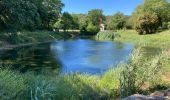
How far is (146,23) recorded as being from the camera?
70.1 metres

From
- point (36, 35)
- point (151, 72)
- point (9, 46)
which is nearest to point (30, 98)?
point (151, 72)

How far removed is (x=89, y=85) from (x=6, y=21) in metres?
14.0

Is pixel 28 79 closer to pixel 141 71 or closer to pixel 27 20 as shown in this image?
pixel 141 71

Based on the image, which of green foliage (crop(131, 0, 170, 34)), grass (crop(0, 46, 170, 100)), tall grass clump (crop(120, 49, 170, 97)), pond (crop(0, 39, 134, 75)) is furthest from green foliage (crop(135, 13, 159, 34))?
tall grass clump (crop(120, 49, 170, 97))

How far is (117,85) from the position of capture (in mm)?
13094

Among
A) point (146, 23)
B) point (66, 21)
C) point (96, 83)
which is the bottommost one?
point (96, 83)

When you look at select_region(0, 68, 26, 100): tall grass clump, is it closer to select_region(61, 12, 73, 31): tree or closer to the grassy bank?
the grassy bank

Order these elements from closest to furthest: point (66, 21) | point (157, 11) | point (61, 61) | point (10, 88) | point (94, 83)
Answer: point (10, 88)
point (94, 83)
point (61, 61)
point (157, 11)
point (66, 21)

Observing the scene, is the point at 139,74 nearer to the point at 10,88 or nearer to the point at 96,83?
the point at 96,83

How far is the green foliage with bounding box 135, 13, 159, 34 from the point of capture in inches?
2768

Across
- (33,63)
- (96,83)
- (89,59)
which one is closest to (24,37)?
(89,59)

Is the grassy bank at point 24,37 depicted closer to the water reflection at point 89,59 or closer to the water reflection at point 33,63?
the water reflection at point 33,63

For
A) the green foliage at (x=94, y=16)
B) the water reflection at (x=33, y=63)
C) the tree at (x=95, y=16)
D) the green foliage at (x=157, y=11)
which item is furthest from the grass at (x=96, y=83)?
the green foliage at (x=94, y=16)

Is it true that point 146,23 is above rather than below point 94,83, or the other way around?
above
